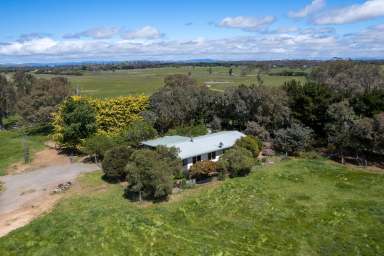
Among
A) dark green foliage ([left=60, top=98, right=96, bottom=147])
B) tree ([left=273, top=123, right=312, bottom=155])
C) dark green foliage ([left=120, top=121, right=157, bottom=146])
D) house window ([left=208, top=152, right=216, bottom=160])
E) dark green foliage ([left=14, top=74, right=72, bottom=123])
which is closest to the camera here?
house window ([left=208, top=152, right=216, bottom=160])

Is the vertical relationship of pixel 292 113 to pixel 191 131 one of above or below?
above

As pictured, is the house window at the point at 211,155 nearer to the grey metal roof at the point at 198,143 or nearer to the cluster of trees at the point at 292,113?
the grey metal roof at the point at 198,143

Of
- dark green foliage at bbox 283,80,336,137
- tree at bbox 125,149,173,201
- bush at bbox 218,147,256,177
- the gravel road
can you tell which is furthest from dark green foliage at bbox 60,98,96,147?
dark green foliage at bbox 283,80,336,137

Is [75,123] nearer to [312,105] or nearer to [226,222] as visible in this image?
[226,222]

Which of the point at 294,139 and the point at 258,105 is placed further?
the point at 258,105

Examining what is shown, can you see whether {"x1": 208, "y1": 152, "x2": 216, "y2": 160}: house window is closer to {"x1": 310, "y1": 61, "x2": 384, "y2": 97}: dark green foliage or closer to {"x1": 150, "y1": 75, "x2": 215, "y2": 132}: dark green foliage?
{"x1": 150, "y1": 75, "x2": 215, "y2": 132}: dark green foliage

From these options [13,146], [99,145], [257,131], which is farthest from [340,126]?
[13,146]
